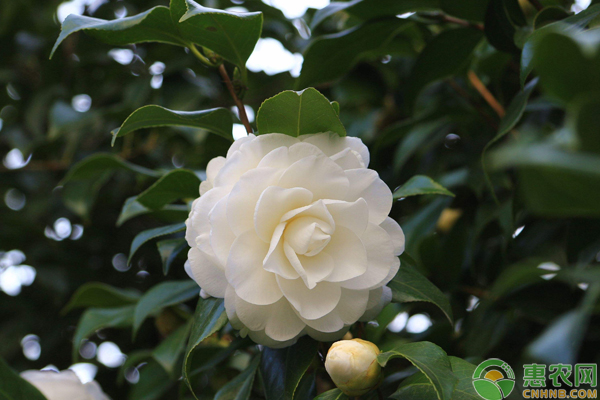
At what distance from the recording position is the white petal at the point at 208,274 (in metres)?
0.57

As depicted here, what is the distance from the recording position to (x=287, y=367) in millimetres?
612

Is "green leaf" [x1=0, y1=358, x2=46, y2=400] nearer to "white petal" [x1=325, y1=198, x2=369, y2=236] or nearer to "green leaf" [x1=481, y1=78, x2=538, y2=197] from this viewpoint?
"white petal" [x1=325, y1=198, x2=369, y2=236]

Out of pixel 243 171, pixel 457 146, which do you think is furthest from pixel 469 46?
pixel 243 171

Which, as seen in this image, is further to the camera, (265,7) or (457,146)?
(265,7)

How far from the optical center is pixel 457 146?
142 centimetres

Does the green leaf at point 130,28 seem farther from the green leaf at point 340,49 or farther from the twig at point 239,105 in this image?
the green leaf at point 340,49

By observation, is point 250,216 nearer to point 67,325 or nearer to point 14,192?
point 67,325

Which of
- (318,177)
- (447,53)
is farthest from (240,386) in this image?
(447,53)

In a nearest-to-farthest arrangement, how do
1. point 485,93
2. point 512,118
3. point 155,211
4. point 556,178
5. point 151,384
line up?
1. point 556,178
2. point 512,118
3. point 155,211
4. point 151,384
5. point 485,93

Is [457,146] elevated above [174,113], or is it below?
below

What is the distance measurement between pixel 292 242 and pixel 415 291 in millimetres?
184

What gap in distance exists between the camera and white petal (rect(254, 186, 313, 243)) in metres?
0.55

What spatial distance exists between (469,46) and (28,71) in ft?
5.30

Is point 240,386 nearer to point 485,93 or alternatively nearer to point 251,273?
point 251,273
